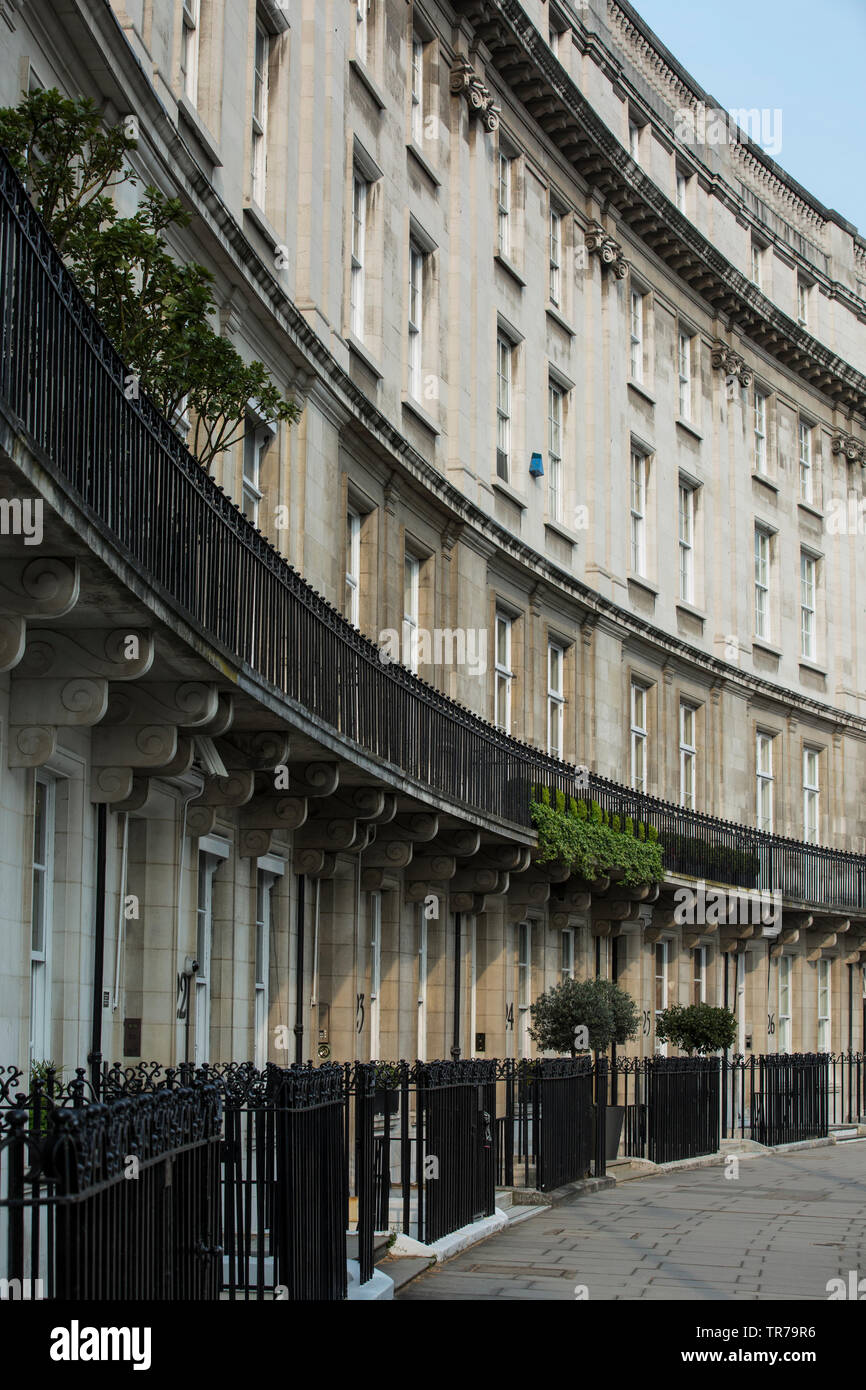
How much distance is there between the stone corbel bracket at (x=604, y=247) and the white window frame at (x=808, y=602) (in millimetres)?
12003

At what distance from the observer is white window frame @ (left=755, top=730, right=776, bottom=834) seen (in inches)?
1649

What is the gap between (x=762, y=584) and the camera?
4269 cm

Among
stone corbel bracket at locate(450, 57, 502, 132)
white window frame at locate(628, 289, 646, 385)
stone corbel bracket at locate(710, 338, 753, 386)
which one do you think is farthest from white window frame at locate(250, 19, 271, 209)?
stone corbel bracket at locate(710, 338, 753, 386)

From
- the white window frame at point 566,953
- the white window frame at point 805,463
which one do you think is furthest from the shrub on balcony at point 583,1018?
the white window frame at point 805,463

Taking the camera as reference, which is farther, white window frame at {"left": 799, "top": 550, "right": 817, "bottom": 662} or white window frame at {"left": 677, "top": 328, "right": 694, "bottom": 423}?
white window frame at {"left": 799, "top": 550, "right": 817, "bottom": 662}

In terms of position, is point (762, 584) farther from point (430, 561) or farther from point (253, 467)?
point (253, 467)

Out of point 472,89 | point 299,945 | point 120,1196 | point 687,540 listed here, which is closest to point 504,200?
point 472,89

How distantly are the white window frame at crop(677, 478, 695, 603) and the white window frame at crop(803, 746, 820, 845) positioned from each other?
7401mm

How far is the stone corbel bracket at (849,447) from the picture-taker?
46.4 m

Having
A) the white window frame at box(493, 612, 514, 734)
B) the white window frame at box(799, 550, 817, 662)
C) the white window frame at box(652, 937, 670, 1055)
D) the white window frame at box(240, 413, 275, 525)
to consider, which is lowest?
the white window frame at box(652, 937, 670, 1055)

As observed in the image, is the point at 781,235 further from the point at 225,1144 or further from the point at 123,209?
the point at 225,1144

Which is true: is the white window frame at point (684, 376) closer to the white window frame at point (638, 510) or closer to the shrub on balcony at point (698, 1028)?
A: the white window frame at point (638, 510)

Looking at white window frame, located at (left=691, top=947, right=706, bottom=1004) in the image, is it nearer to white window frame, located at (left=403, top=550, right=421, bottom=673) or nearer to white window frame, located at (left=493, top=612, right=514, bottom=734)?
white window frame, located at (left=493, top=612, right=514, bottom=734)
